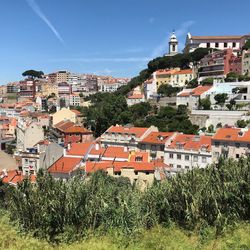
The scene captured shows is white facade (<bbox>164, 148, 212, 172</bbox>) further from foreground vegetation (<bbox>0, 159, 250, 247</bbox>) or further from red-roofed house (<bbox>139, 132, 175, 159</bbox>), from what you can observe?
foreground vegetation (<bbox>0, 159, 250, 247</bbox>)

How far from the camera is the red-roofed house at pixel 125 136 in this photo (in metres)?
41.0

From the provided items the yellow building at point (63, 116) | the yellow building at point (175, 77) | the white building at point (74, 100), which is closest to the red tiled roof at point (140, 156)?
the yellow building at point (63, 116)

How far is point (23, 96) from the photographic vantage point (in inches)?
5236

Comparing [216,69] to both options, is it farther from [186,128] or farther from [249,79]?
[186,128]

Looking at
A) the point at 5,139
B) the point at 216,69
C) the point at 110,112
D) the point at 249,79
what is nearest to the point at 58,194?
the point at 110,112

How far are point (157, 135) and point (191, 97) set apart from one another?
19.7 metres

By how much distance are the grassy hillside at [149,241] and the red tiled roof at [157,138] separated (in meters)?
26.7

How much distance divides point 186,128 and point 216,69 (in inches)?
1007

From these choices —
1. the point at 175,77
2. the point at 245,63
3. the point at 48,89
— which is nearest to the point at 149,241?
the point at 245,63

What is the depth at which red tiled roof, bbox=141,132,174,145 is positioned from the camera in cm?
3836

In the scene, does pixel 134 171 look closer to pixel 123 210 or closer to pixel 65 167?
pixel 65 167

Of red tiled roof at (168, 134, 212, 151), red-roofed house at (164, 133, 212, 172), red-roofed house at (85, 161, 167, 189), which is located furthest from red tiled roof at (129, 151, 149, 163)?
red tiled roof at (168, 134, 212, 151)

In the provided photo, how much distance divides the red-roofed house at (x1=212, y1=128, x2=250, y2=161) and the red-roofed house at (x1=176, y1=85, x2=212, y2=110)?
20.8m

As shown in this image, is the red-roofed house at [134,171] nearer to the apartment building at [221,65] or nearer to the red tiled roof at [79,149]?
the red tiled roof at [79,149]
